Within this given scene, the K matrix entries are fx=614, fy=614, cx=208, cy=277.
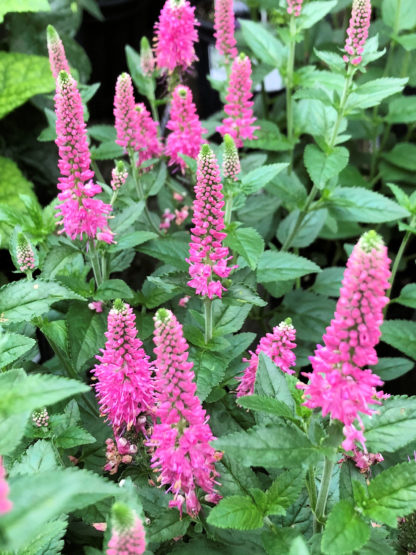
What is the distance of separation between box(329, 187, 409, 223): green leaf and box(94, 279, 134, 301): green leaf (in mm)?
717

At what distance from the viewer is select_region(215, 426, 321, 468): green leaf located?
2.84ft

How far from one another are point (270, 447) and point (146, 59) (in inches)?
59.8

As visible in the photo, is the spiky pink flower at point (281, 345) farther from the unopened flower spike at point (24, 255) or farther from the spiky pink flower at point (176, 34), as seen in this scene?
the spiky pink flower at point (176, 34)

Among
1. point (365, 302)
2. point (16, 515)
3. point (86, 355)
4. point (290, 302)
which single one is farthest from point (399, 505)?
point (290, 302)

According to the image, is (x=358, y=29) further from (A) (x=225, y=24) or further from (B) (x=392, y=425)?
(B) (x=392, y=425)

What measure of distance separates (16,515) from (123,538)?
0.67 ft

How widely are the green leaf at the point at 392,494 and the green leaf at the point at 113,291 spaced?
2.27ft

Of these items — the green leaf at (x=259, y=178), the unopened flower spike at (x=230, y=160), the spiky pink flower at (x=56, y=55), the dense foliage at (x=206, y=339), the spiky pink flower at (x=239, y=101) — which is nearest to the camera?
the dense foliage at (x=206, y=339)

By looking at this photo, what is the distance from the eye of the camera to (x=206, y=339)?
4.50 feet

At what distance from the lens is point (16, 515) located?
0.54 metres

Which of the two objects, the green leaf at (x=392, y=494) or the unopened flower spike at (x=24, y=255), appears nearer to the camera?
the green leaf at (x=392, y=494)

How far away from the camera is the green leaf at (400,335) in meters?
1.74

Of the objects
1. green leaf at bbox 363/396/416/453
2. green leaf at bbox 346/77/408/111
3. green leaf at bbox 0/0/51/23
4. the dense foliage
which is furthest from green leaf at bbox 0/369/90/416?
green leaf at bbox 0/0/51/23

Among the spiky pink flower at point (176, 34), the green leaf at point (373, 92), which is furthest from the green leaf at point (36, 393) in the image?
the spiky pink flower at point (176, 34)
